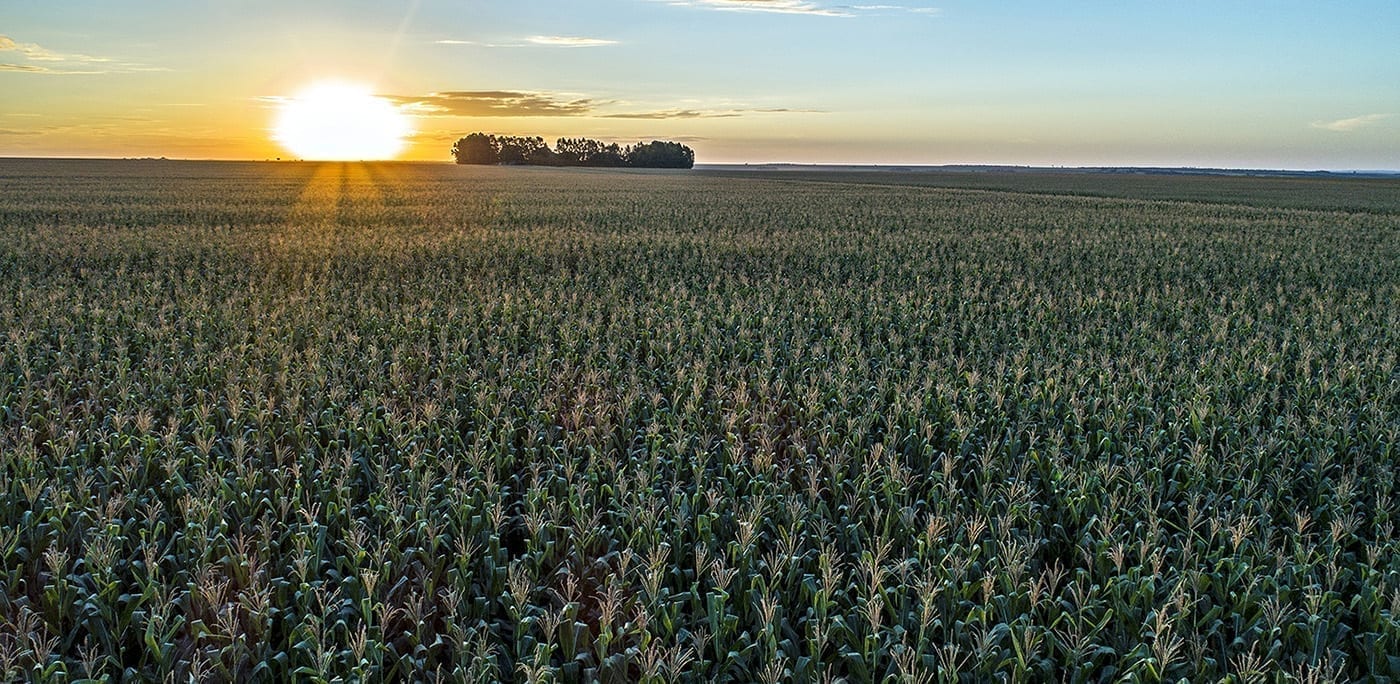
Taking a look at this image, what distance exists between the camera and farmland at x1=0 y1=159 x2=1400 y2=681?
13.0 feet

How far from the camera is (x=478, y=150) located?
15775 cm

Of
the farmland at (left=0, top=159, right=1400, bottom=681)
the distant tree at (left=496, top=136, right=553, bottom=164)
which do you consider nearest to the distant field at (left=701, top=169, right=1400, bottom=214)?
the farmland at (left=0, top=159, right=1400, bottom=681)

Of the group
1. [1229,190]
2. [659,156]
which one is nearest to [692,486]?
[1229,190]

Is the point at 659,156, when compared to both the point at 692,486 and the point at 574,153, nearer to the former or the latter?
the point at 574,153

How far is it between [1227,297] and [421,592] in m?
15.1

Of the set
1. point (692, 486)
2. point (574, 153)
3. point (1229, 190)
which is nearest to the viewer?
point (692, 486)

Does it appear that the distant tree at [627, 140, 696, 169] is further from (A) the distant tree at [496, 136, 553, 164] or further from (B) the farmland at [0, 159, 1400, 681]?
Result: (B) the farmland at [0, 159, 1400, 681]

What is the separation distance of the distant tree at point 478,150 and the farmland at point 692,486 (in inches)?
5836

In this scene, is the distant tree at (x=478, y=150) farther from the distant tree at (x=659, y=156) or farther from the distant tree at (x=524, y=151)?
the distant tree at (x=659, y=156)

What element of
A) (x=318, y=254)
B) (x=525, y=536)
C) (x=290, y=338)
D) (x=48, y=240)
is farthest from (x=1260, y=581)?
(x=48, y=240)

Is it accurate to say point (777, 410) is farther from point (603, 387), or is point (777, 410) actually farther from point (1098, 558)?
point (1098, 558)

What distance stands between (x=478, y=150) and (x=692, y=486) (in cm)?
16036

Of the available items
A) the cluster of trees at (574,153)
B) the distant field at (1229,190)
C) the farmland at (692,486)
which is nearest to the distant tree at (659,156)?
the cluster of trees at (574,153)

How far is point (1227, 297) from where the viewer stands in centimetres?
1539
